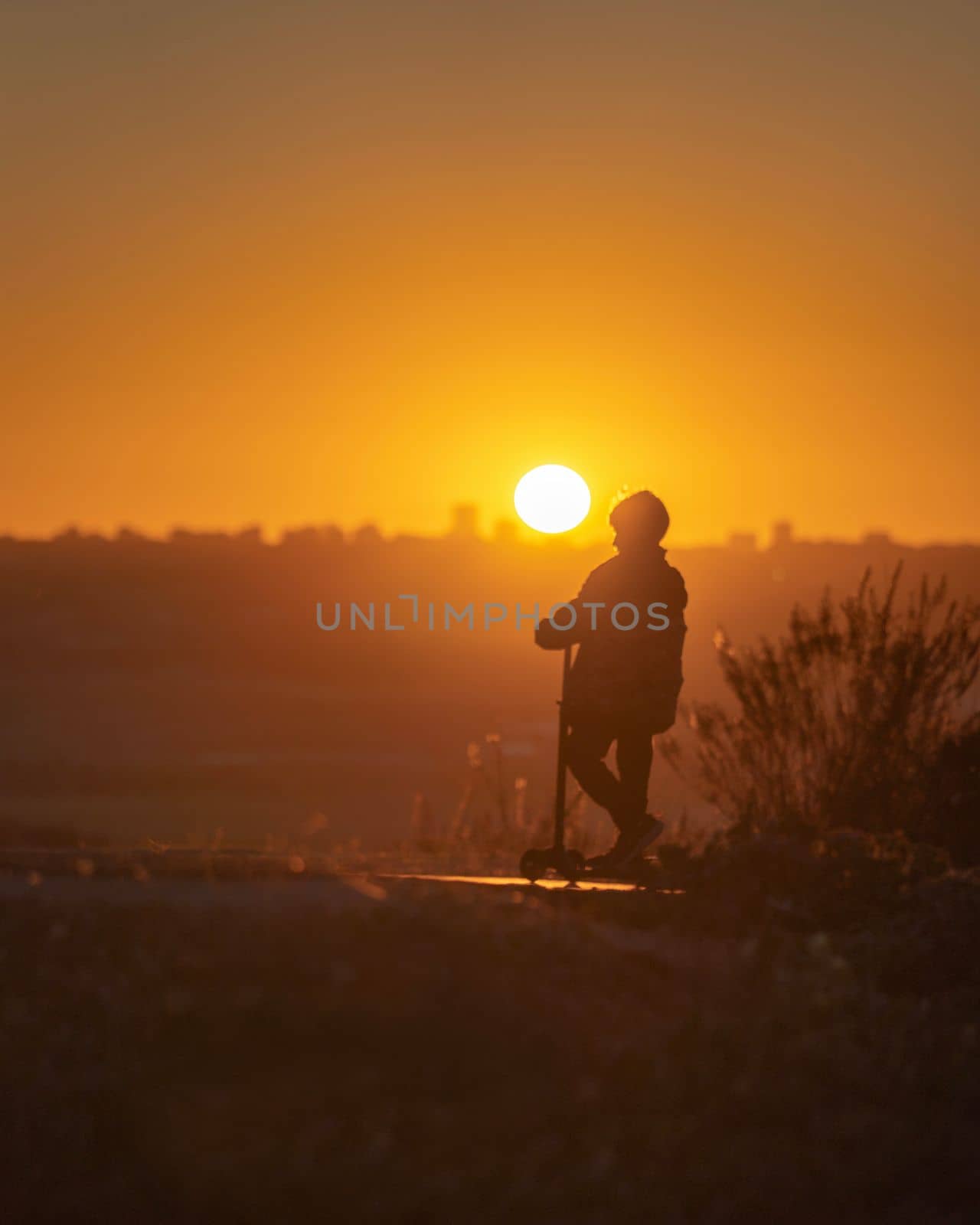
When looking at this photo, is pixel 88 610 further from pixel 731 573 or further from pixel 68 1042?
pixel 68 1042

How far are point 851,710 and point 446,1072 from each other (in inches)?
340

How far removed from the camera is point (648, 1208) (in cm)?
450

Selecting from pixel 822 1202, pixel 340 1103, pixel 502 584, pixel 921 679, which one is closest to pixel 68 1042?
pixel 340 1103

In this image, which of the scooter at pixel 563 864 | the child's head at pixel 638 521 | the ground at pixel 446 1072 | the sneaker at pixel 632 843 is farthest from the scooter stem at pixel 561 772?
the ground at pixel 446 1072

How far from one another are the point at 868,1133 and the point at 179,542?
228 feet

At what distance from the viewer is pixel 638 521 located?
31.3ft

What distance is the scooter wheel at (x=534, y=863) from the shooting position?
9266 mm

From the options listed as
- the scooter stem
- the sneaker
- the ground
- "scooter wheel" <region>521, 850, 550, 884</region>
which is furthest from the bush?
the ground

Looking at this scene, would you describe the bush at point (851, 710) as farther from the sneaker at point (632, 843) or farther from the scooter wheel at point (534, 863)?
the scooter wheel at point (534, 863)

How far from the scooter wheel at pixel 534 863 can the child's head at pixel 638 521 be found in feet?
5.60

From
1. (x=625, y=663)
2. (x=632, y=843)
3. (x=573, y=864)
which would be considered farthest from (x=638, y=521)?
(x=573, y=864)

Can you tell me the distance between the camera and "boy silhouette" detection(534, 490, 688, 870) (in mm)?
9438

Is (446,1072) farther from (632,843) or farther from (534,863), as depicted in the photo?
(632,843)

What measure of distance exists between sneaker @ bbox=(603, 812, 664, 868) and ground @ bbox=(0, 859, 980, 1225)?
2.64 metres
